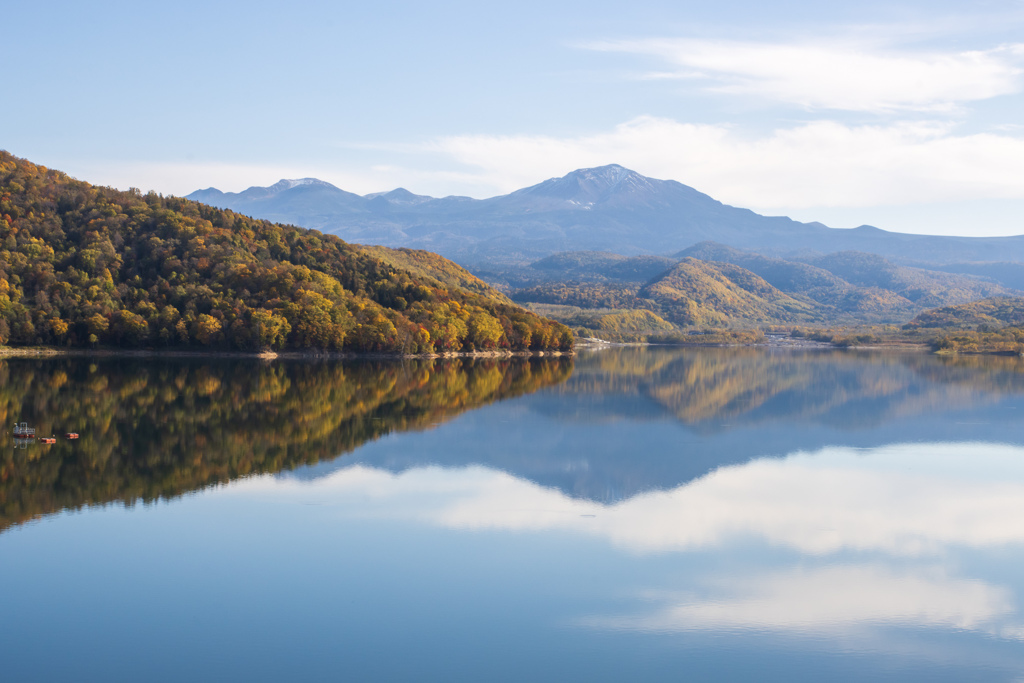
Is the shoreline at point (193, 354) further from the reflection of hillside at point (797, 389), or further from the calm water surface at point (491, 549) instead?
the calm water surface at point (491, 549)

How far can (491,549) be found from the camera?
717 inches

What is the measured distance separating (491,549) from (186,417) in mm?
21457

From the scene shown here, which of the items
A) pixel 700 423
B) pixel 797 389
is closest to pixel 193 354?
pixel 797 389

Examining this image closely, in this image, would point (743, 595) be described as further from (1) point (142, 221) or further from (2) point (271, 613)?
(1) point (142, 221)

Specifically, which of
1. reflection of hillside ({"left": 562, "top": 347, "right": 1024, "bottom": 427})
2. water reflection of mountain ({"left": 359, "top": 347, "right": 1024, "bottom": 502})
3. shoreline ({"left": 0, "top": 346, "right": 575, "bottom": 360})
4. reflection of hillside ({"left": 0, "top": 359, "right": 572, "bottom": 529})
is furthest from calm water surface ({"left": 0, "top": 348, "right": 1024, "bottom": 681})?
shoreline ({"left": 0, "top": 346, "right": 575, "bottom": 360})

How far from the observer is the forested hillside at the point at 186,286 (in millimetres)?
80438

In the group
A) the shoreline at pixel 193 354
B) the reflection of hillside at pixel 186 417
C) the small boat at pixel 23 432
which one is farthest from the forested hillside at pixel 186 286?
the small boat at pixel 23 432

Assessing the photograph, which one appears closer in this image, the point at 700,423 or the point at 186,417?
the point at 186,417

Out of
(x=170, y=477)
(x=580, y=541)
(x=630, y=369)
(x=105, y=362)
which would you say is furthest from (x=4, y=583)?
(x=630, y=369)

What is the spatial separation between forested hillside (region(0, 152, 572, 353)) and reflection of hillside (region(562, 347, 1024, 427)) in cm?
2211

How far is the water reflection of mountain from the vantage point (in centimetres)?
2894

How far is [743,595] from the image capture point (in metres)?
15.4

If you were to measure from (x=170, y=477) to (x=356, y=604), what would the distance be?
11592mm

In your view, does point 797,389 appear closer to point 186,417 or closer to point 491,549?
point 186,417
